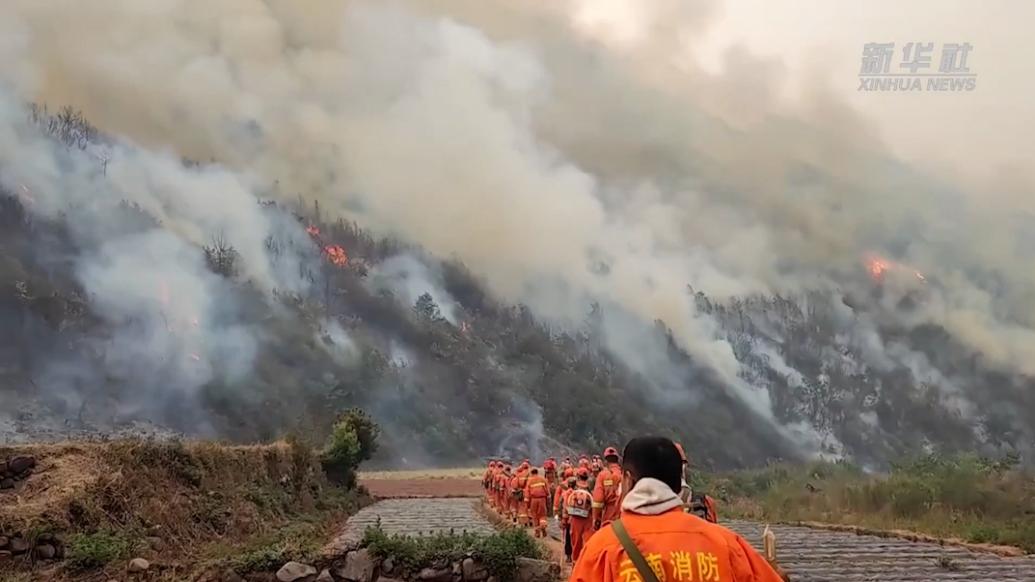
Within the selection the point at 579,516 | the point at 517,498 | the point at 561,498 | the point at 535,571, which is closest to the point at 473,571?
the point at 535,571

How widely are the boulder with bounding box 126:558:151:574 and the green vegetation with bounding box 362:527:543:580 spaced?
2811 millimetres

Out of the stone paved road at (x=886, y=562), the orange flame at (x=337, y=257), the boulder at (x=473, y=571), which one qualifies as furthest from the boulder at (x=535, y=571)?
the orange flame at (x=337, y=257)

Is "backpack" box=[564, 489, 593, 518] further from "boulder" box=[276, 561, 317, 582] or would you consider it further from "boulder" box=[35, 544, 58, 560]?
"boulder" box=[35, 544, 58, 560]

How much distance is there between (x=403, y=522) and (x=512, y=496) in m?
2.98

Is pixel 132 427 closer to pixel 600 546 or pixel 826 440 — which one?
pixel 600 546

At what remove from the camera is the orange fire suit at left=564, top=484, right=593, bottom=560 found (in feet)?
36.0

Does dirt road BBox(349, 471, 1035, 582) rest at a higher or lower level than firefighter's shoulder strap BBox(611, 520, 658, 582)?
lower

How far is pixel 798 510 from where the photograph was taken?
24922 mm

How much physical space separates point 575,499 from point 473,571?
6.23ft

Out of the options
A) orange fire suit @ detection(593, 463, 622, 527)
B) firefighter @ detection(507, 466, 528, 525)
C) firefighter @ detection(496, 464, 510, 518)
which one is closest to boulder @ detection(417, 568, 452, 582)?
orange fire suit @ detection(593, 463, 622, 527)

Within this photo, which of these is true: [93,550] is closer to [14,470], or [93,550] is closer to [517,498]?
[14,470]

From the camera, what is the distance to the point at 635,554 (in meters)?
2.75

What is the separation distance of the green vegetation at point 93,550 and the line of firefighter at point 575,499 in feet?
19.3

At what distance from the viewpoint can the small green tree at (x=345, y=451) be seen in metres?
26.4
